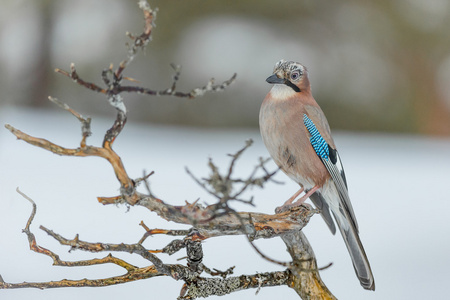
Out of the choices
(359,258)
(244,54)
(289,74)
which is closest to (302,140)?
(289,74)

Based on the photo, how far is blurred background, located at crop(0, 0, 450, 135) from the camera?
4043mm

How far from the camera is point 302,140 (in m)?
1.44

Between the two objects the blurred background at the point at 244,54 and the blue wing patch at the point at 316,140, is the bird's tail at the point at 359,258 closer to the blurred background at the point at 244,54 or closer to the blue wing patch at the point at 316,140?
the blue wing patch at the point at 316,140

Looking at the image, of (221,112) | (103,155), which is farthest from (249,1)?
(103,155)

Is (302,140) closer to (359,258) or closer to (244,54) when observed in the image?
(359,258)

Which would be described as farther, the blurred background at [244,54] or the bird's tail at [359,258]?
the blurred background at [244,54]

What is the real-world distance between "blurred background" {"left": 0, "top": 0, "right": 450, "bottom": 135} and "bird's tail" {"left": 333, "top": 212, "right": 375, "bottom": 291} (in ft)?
8.13

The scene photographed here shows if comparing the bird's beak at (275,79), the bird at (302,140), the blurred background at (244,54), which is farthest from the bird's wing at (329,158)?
the blurred background at (244,54)

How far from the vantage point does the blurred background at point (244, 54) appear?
4.04 meters

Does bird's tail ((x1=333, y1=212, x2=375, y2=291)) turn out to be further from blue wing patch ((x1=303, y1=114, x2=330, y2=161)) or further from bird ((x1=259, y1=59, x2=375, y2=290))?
blue wing patch ((x1=303, y1=114, x2=330, y2=161))

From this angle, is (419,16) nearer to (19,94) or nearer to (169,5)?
(169,5)

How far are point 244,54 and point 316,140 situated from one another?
2.66 m

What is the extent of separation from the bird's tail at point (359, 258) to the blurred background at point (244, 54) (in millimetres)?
2479

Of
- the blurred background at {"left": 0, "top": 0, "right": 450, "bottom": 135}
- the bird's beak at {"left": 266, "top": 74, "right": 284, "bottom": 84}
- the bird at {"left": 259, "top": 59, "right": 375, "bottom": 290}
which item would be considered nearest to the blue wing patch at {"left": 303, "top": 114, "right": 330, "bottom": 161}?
the bird at {"left": 259, "top": 59, "right": 375, "bottom": 290}
